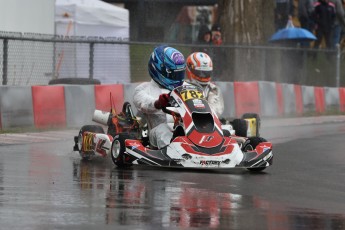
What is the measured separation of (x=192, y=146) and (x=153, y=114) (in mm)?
1146

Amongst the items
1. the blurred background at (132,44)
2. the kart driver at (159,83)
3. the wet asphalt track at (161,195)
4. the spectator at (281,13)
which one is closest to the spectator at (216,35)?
the blurred background at (132,44)

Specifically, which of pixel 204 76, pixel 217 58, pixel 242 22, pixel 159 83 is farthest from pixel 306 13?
pixel 159 83

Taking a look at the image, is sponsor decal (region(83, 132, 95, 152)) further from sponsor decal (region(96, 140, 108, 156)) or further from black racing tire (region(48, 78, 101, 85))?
black racing tire (region(48, 78, 101, 85))

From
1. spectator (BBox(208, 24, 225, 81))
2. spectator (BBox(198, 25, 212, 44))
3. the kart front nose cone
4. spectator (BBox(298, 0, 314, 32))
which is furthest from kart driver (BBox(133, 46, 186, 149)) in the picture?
spectator (BBox(298, 0, 314, 32))

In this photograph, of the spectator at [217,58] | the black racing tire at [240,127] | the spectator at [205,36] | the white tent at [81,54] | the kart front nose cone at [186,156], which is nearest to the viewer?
the kart front nose cone at [186,156]

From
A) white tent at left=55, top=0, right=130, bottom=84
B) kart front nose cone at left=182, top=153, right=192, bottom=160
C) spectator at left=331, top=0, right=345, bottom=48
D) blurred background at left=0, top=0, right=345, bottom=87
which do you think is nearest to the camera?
kart front nose cone at left=182, top=153, right=192, bottom=160

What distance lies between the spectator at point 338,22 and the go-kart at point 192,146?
15.2 metres

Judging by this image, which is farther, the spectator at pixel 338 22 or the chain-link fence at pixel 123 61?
the spectator at pixel 338 22

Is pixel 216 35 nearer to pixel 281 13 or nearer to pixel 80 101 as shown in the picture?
pixel 281 13

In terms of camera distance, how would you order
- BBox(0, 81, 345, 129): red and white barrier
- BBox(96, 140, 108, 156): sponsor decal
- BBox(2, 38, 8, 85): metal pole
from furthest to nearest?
BBox(2, 38, 8, 85): metal pole → BBox(0, 81, 345, 129): red and white barrier → BBox(96, 140, 108, 156): sponsor decal

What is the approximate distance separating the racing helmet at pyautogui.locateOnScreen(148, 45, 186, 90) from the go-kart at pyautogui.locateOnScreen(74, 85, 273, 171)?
46cm

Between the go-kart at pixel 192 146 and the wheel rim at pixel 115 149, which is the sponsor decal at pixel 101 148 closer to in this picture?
the go-kart at pixel 192 146

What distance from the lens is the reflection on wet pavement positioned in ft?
25.6

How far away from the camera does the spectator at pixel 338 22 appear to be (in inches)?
1055
